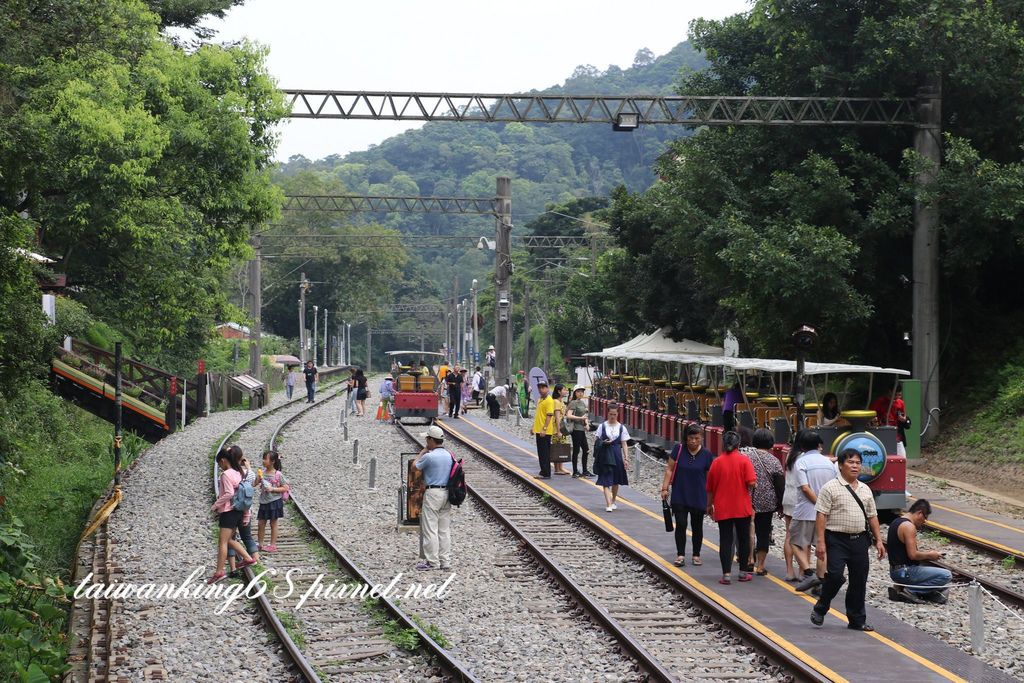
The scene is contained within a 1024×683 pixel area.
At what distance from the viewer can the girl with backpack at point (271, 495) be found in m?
16.4

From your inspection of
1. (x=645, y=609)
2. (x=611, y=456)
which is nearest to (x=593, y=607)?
(x=645, y=609)

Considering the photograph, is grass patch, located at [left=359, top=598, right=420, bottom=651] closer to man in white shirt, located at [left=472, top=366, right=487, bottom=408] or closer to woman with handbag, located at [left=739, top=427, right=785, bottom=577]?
woman with handbag, located at [left=739, top=427, right=785, bottom=577]

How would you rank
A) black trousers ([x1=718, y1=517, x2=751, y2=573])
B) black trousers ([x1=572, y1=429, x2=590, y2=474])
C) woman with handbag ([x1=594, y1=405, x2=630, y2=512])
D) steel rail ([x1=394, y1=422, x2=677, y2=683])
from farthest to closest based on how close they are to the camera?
black trousers ([x1=572, y1=429, x2=590, y2=474])
woman with handbag ([x1=594, y1=405, x2=630, y2=512])
black trousers ([x1=718, y1=517, x2=751, y2=573])
steel rail ([x1=394, y1=422, x2=677, y2=683])

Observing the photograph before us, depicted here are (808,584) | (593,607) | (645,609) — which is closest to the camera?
(593,607)

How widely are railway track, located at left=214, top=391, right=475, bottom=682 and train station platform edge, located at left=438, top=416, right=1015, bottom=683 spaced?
10.0ft

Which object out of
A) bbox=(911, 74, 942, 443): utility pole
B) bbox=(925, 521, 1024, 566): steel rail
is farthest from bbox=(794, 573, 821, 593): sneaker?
bbox=(911, 74, 942, 443): utility pole

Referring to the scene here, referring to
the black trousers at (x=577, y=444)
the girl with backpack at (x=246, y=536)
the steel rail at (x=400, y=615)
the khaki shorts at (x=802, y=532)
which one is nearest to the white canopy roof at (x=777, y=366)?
the black trousers at (x=577, y=444)

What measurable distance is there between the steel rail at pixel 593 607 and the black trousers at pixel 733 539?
158 centimetres

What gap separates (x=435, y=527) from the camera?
51.1 feet

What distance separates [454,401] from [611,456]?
24594 mm

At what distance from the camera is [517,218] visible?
15912cm

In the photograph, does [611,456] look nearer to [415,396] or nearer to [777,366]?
[777,366]

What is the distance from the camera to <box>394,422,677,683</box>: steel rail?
412 inches

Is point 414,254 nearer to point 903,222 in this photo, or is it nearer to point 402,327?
point 402,327
